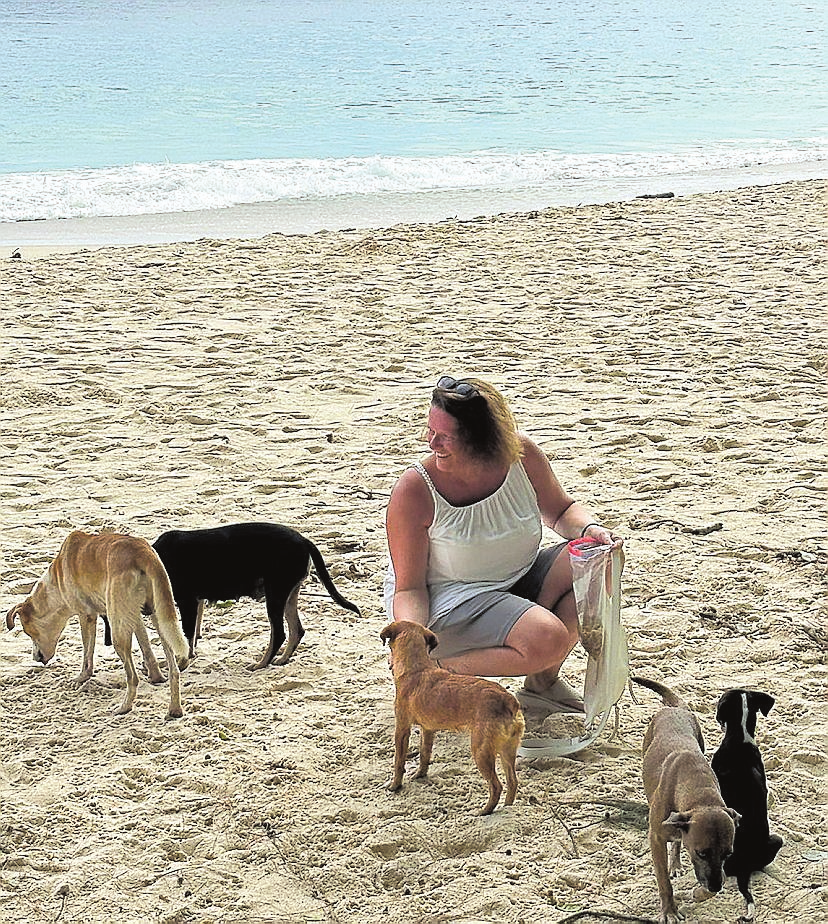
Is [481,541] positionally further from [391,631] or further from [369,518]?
[369,518]

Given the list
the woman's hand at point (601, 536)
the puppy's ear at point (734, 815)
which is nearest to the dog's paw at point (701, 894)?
the puppy's ear at point (734, 815)

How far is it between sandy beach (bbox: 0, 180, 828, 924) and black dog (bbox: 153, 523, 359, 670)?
0.93ft

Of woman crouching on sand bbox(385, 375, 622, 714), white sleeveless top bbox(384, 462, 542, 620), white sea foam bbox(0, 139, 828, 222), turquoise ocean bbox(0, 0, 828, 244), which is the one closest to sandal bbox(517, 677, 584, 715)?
woman crouching on sand bbox(385, 375, 622, 714)

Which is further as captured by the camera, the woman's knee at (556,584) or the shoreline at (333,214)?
the shoreline at (333,214)

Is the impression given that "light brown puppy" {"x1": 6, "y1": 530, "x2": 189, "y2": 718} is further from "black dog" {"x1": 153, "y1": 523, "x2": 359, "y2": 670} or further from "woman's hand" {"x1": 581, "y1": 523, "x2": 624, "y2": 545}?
"woman's hand" {"x1": 581, "y1": 523, "x2": 624, "y2": 545}

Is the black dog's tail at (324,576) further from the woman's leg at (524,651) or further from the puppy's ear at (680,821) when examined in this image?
the puppy's ear at (680,821)

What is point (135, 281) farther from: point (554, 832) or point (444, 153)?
point (444, 153)

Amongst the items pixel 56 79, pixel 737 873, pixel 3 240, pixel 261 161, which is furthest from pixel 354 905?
pixel 56 79

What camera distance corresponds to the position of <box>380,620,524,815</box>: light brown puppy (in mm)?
3049

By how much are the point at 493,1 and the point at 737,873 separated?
69329 millimetres

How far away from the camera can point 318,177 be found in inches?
698

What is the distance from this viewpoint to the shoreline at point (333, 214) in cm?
1259

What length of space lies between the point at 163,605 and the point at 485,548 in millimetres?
959

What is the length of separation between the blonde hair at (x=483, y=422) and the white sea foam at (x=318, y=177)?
12.5 m
